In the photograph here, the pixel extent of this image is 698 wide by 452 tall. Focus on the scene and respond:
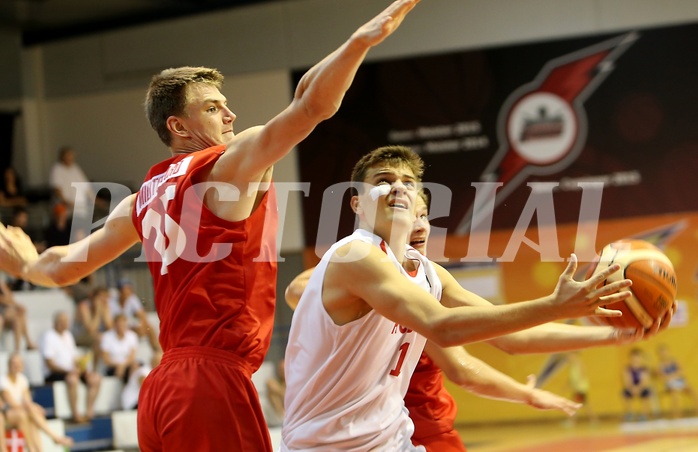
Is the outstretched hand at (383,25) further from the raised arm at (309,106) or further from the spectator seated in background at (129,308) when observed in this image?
the spectator seated in background at (129,308)

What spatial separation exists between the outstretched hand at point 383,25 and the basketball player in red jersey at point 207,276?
0.53 metres

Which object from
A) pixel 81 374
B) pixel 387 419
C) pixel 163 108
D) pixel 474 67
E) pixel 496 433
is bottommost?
pixel 496 433

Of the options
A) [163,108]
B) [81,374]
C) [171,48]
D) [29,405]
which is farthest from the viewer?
[171,48]

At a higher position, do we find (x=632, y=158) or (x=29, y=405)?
(x=632, y=158)

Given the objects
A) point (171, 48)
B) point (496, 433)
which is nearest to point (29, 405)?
point (496, 433)

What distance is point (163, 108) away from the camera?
3.95 meters

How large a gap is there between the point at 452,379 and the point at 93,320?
10.7 meters

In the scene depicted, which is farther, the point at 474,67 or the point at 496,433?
the point at 474,67

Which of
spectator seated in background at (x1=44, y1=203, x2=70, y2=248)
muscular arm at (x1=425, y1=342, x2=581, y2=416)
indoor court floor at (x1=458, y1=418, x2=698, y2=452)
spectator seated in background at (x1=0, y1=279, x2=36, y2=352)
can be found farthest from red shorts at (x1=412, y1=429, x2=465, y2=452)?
spectator seated in background at (x1=44, y1=203, x2=70, y2=248)

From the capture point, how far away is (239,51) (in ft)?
61.5

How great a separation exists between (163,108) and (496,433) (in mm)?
13389

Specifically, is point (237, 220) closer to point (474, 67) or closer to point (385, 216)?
point (385, 216)

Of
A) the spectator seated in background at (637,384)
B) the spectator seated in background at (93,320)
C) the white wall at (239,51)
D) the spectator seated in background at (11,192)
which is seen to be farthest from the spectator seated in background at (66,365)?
the spectator seated in background at (637,384)

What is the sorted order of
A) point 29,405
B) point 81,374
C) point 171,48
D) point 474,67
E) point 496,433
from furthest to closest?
point 171,48
point 474,67
point 496,433
point 81,374
point 29,405
